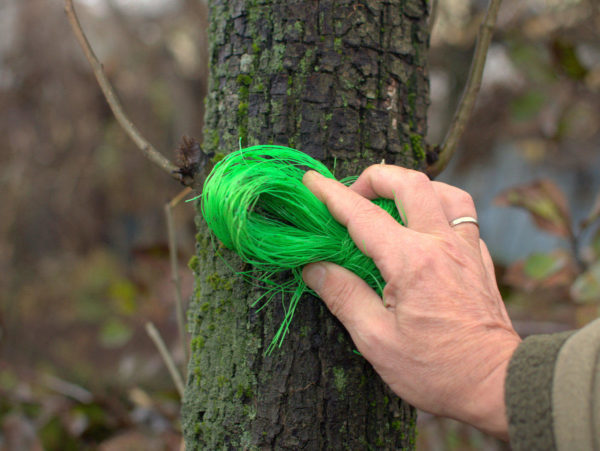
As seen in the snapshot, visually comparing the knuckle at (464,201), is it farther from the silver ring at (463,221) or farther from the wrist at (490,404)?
the wrist at (490,404)

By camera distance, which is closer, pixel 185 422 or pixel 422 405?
pixel 422 405

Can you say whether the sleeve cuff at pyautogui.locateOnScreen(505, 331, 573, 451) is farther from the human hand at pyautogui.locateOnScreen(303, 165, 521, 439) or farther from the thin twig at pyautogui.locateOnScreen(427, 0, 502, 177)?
the thin twig at pyautogui.locateOnScreen(427, 0, 502, 177)

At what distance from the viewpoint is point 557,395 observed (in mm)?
680

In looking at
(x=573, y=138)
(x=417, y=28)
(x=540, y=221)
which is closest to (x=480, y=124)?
(x=573, y=138)

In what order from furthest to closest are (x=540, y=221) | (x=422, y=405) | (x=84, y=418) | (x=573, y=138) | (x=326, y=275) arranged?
(x=573, y=138)
(x=540, y=221)
(x=84, y=418)
(x=326, y=275)
(x=422, y=405)

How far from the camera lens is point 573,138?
282 inches

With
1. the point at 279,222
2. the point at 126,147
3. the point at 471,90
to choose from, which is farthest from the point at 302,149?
the point at 126,147

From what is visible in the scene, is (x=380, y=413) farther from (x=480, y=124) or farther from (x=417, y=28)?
(x=480, y=124)

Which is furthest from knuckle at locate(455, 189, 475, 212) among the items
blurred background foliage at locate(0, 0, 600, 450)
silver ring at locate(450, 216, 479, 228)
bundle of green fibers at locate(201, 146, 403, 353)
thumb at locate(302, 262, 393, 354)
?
blurred background foliage at locate(0, 0, 600, 450)

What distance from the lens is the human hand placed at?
0.75m

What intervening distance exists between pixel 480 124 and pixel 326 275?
7.38 metres

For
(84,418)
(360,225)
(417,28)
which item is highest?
(417,28)

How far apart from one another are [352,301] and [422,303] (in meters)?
0.14

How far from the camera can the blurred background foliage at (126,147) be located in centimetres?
511
